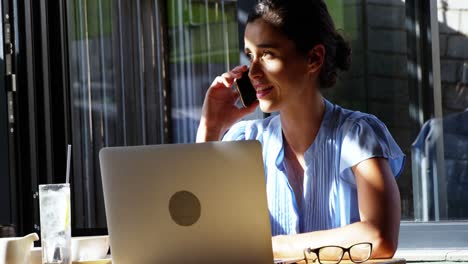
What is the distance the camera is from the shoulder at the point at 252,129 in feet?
8.84

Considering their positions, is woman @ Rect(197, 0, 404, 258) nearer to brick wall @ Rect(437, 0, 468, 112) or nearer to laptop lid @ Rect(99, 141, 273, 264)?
laptop lid @ Rect(99, 141, 273, 264)

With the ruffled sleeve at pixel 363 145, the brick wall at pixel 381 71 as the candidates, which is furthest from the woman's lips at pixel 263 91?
the brick wall at pixel 381 71

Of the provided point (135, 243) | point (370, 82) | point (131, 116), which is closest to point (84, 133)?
point (131, 116)

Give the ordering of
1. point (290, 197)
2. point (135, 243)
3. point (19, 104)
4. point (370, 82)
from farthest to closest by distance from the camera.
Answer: point (19, 104) → point (370, 82) → point (290, 197) → point (135, 243)

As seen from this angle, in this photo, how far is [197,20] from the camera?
4.05 metres

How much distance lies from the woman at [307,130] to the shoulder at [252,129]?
0.06 feet

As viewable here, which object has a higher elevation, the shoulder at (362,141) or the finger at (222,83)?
the finger at (222,83)

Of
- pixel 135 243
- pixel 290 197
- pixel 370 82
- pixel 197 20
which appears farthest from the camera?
pixel 197 20

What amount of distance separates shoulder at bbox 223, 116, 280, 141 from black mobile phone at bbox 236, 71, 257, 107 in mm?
67

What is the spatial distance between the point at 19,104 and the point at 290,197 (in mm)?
1592

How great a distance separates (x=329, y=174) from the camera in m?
2.52

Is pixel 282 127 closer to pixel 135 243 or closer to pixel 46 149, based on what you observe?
pixel 135 243

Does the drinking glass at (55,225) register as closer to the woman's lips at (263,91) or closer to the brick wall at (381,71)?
the woman's lips at (263,91)

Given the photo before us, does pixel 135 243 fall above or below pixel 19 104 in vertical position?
below
